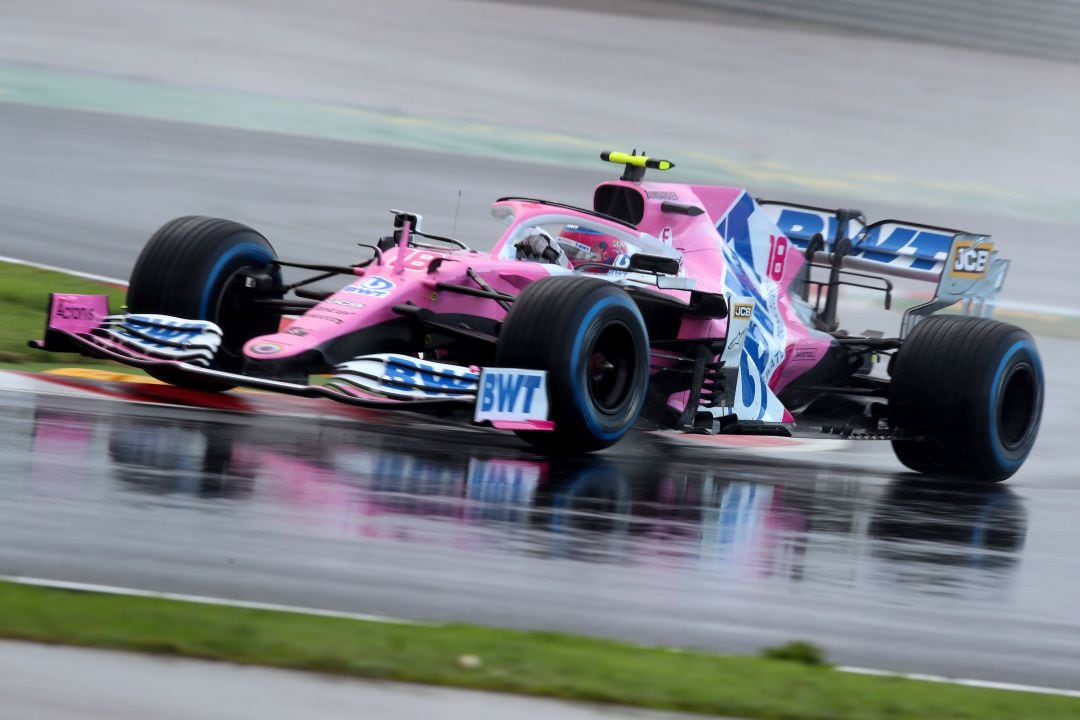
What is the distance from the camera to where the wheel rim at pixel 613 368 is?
8641 mm

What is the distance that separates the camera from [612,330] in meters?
8.63

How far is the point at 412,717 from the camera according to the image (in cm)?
395

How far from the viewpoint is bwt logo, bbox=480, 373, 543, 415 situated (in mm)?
7832

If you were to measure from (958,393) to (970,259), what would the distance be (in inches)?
74.1

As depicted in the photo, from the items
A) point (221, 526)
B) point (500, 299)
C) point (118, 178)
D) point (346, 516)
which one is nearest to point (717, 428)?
point (500, 299)

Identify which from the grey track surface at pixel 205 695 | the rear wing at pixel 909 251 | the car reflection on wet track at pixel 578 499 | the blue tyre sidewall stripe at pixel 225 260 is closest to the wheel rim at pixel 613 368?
the car reflection on wet track at pixel 578 499

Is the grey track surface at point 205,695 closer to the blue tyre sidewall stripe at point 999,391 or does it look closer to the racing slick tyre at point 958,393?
the racing slick tyre at point 958,393

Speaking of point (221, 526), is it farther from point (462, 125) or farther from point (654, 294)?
point (462, 125)

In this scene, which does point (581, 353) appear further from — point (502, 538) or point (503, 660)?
point (503, 660)

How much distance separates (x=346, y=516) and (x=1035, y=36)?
22838 mm

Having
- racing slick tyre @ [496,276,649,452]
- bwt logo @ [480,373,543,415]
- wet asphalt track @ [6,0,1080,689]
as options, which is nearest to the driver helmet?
wet asphalt track @ [6,0,1080,689]

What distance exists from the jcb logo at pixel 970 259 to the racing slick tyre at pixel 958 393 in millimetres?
1106

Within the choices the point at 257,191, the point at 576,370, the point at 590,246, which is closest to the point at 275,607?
the point at 576,370

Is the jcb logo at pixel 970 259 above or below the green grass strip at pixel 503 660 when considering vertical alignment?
above
